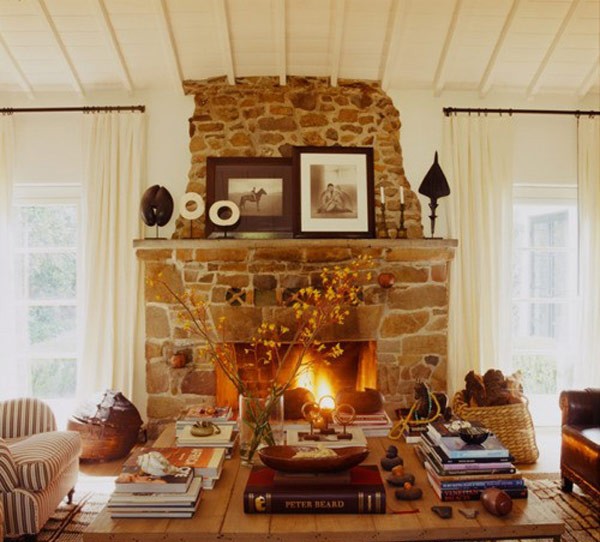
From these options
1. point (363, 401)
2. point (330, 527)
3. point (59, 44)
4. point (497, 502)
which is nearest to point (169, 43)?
point (59, 44)

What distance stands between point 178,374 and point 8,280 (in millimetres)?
1566

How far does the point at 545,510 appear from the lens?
6.36 feet

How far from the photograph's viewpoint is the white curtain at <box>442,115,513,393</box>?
458cm

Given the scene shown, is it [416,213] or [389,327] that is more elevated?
[416,213]

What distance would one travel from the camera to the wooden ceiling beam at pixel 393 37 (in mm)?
3844

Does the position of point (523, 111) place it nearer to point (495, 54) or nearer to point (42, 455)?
point (495, 54)

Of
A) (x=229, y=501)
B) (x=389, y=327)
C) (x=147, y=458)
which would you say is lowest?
(x=229, y=501)

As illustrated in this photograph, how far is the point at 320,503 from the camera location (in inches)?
75.4

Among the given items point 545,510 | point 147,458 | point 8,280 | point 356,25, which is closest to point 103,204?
point 8,280

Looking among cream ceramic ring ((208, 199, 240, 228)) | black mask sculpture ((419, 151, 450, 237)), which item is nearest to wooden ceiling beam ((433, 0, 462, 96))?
black mask sculpture ((419, 151, 450, 237))

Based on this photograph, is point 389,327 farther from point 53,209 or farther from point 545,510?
point 53,209

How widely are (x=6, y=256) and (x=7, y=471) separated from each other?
232cm

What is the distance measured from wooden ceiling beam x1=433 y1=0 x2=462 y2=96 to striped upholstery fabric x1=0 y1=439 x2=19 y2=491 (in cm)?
367

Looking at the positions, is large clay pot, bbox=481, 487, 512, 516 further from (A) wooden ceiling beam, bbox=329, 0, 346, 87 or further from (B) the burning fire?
(A) wooden ceiling beam, bbox=329, 0, 346, 87
